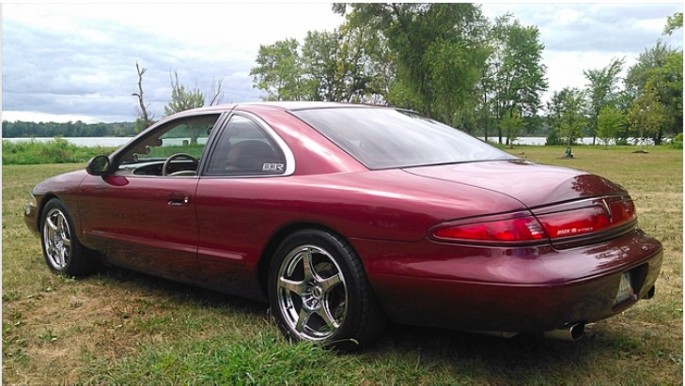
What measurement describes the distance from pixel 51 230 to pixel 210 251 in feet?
7.14

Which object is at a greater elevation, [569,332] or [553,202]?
[553,202]

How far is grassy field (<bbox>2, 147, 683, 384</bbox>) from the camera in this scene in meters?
2.78

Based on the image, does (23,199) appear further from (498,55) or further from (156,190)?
Answer: (498,55)

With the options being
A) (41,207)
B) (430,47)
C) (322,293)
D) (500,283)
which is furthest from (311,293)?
(430,47)

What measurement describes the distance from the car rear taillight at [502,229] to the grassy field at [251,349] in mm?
721

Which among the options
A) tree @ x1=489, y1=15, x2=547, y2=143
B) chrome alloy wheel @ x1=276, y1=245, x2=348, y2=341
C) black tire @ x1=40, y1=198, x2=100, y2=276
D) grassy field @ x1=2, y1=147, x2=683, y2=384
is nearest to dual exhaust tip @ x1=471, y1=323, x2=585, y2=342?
grassy field @ x1=2, y1=147, x2=683, y2=384

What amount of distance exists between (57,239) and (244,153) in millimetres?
2272

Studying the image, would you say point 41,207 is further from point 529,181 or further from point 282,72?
point 282,72

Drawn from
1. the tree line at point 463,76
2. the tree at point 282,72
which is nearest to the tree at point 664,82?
the tree line at point 463,76

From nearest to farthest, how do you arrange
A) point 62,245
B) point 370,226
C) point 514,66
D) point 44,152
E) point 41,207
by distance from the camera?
1. point 370,226
2. point 62,245
3. point 41,207
4. point 44,152
5. point 514,66

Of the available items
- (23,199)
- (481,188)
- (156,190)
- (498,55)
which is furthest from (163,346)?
(498,55)

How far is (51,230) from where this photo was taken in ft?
16.4

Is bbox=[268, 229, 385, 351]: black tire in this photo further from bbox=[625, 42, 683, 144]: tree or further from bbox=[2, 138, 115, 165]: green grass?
bbox=[625, 42, 683, 144]: tree

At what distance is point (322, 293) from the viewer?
9.89 ft
